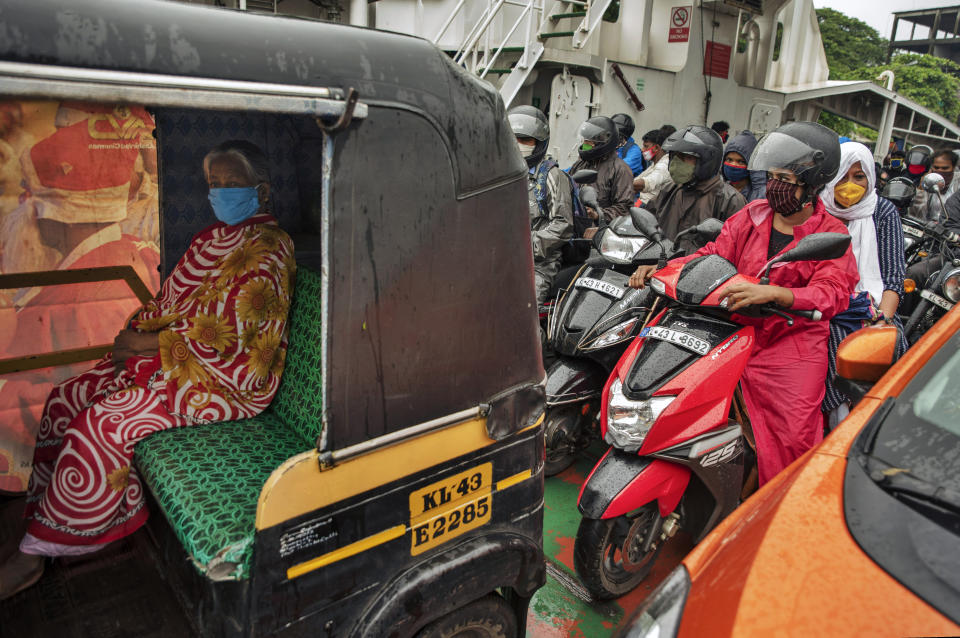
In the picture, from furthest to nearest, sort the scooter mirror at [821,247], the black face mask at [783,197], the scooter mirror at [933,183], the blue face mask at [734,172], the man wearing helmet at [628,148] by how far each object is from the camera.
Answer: the man wearing helmet at [628,148]
the scooter mirror at [933,183]
the blue face mask at [734,172]
the black face mask at [783,197]
the scooter mirror at [821,247]

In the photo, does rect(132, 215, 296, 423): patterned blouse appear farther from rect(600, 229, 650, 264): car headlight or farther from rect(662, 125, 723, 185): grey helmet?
rect(662, 125, 723, 185): grey helmet

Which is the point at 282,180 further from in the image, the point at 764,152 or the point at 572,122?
the point at 572,122

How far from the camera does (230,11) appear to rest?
1339 millimetres

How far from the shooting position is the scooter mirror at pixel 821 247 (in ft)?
7.57

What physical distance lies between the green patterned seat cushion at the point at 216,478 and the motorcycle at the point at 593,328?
5.18 feet

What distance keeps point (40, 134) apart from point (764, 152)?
10.5ft

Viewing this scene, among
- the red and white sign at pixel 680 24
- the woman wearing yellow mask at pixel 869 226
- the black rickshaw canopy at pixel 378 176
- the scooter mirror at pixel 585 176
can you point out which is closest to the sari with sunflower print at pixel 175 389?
the black rickshaw canopy at pixel 378 176

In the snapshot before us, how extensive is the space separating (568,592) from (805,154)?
2.12 m

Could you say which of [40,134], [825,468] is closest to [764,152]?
[825,468]

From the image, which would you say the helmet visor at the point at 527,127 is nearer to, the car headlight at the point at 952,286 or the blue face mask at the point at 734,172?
the blue face mask at the point at 734,172

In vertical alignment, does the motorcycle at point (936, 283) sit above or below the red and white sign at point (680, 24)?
below

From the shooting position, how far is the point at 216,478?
203cm

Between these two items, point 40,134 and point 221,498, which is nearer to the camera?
point 221,498

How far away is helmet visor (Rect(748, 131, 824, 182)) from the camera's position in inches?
103
